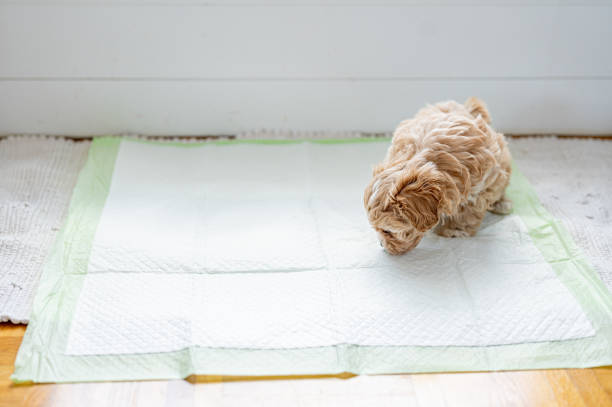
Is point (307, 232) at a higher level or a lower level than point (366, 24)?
lower

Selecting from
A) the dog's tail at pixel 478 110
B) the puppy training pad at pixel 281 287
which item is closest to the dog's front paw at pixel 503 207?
the puppy training pad at pixel 281 287

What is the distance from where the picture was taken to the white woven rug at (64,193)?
2201mm

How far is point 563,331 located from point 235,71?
6.14ft

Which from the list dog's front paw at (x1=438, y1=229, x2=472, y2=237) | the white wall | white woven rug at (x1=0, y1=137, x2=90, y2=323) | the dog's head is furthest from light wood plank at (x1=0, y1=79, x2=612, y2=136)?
the dog's head

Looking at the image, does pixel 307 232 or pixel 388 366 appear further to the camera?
pixel 307 232

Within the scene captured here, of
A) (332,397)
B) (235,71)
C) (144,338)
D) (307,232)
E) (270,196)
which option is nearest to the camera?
(332,397)

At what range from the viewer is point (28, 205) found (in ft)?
8.08

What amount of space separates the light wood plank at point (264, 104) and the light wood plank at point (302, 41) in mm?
62

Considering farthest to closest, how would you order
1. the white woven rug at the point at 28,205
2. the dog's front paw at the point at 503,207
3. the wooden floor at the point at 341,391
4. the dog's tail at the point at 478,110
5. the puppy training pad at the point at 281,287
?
the dog's front paw at the point at 503,207
the dog's tail at the point at 478,110
the white woven rug at the point at 28,205
the puppy training pad at the point at 281,287
the wooden floor at the point at 341,391

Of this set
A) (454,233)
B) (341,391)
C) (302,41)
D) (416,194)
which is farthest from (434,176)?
(302,41)

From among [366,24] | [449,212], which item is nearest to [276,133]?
[366,24]

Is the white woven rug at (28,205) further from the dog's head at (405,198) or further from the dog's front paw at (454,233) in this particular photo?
the dog's front paw at (454,233)

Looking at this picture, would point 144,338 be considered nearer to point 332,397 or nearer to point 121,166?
point 332,397

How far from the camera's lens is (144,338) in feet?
6.35
